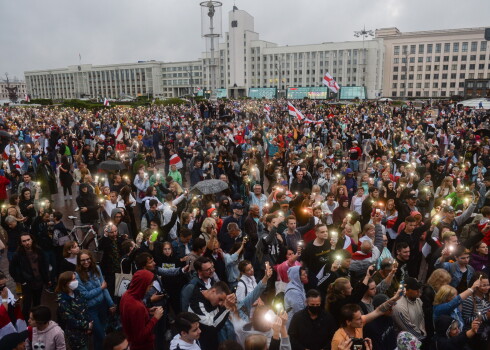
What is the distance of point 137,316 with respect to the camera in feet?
11.4

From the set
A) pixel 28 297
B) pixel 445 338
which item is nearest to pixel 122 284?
pixel 28 297

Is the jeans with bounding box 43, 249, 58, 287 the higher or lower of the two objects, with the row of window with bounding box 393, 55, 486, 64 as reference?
lower

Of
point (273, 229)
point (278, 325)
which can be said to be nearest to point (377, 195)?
point (273, 229)

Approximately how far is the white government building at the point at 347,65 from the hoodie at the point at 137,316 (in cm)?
8076

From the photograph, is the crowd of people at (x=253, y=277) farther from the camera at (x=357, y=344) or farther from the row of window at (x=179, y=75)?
the row of window at (x=179, y=75)

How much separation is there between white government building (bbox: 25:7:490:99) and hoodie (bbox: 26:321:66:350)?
81.0 m

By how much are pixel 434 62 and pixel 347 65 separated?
22824 millimetres

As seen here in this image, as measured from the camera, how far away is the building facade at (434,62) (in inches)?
3652

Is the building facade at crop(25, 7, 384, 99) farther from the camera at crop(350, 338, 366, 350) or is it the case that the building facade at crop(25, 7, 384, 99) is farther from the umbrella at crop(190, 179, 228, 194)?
the camera at crop(350, 338, 366, 350)

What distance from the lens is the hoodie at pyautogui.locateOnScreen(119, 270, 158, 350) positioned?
3.49 metres

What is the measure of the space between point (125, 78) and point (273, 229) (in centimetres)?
14790

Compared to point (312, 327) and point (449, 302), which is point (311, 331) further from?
point (449, 302)

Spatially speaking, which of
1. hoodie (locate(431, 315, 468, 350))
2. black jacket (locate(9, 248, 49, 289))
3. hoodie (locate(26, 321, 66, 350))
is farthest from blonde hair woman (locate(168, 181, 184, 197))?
hoodie (locate(431, 315, 468, 350))

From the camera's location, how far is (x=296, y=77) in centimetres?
11194
